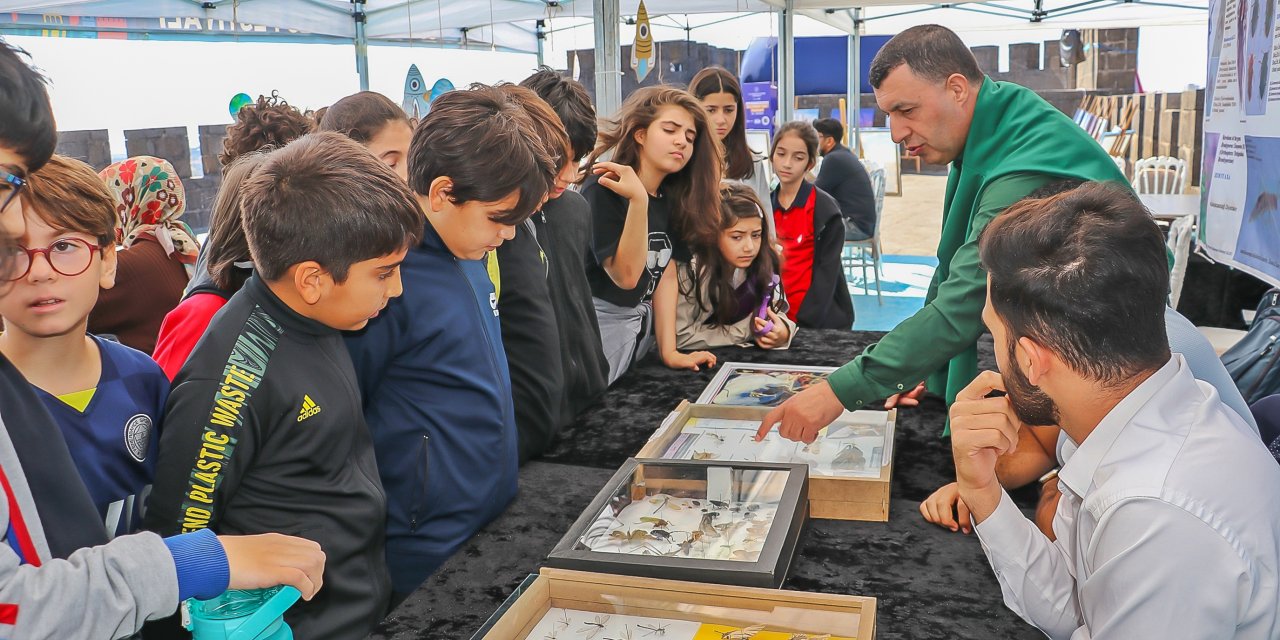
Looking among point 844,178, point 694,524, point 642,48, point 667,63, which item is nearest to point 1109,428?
point 694,524

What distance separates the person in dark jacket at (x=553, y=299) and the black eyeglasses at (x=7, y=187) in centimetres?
114

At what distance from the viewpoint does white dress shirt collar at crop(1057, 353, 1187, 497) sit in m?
1.14

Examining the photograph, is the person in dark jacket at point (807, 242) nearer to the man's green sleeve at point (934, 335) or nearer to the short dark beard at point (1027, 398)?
the man's green sleeve at point (934, 335)

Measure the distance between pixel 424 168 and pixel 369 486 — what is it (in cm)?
54

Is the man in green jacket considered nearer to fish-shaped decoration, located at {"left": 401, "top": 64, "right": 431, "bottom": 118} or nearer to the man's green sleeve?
the man's green sleeve

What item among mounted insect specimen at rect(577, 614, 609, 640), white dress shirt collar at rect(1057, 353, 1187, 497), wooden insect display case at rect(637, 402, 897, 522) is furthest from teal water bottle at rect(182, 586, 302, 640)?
white dress shirt collar at rect(1057, 353, 1187, 497)

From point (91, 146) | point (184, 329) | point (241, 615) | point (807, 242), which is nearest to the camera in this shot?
point (241, 615)

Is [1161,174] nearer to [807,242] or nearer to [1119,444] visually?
[807,242]

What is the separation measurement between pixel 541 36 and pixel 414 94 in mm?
855

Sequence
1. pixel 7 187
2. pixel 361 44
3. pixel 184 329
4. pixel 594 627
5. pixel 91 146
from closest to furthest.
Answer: pixel 7 187
pixel 594 627
pixel 184 329
pixel 91 146
pixel 361 44

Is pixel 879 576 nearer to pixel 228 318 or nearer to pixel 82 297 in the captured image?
pixel 228 318

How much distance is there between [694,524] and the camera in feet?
4.87

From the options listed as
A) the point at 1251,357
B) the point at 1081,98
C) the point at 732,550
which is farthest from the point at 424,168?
the point at 1081,98

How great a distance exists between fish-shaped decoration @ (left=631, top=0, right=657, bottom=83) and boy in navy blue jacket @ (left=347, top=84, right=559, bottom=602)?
276cm
